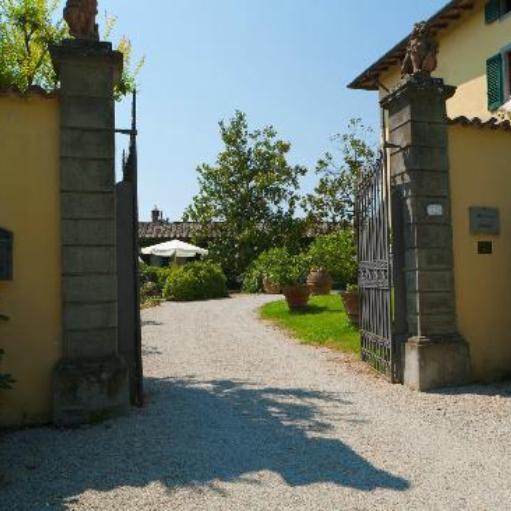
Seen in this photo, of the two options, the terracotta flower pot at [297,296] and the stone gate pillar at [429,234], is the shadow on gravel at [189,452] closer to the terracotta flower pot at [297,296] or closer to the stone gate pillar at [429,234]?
the stone gate pillar at [429,234]

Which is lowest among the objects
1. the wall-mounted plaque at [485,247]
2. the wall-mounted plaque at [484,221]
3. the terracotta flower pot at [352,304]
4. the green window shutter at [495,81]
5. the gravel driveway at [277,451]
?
the gravel driveway at [277,451]

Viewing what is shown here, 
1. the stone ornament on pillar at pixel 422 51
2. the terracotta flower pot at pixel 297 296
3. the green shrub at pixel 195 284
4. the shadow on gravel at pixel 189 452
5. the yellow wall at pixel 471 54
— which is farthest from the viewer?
the green shrub at pixel 195 284

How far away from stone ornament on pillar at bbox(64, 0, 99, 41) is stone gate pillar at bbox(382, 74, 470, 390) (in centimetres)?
356

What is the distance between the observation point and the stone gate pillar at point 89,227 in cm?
533

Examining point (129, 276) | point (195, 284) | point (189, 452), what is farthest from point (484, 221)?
point (195, 284)

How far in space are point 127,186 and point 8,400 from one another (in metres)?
2.35

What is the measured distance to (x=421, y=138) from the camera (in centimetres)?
667

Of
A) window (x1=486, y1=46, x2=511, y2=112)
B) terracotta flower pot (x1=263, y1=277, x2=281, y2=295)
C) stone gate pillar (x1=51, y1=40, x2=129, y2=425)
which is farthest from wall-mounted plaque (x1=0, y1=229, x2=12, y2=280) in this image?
terracotta flower pot (x1=263, y1=277, x2=281, y2=295)

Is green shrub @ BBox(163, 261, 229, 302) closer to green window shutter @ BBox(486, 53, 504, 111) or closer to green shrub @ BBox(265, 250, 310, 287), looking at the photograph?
green shrub @ BBox(265, 250, 310, 287)

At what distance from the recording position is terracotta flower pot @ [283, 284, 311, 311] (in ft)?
46.1

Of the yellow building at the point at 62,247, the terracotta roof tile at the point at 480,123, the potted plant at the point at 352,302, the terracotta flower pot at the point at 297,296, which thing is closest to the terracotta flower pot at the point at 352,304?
the potted plant at the point at 352,302

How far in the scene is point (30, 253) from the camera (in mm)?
5309

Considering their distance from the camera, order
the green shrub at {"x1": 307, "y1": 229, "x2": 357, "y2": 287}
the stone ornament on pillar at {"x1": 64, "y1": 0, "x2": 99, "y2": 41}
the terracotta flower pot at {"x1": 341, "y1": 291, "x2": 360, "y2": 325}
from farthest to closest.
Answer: the green shrub at {"x1": 307, "y1": 229, "x2": 357, "y2": 287} < the terracotta flower pot at {"x1": 341, "y1": 291, "x2": 360, "y2": 325} < the stone ornament on pillar at {"x1": 64, "y1": 0, "x2": 99, "y2": 41}

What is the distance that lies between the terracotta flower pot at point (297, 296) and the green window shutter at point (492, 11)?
24.9 feet
